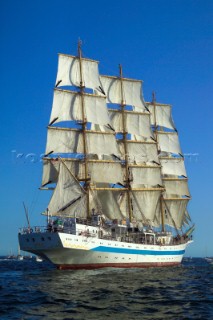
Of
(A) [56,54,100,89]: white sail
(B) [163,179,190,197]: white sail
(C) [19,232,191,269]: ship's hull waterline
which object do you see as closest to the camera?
(C) [19,232,191,269]: ship's hull waterline

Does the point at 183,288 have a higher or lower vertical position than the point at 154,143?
lower

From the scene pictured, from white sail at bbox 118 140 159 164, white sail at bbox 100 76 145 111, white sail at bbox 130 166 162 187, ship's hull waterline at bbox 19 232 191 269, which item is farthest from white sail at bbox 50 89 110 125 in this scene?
ship's hull waterline at bbox 19 232 191 269

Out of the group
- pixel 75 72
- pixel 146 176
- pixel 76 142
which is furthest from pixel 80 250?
pixel 75 72

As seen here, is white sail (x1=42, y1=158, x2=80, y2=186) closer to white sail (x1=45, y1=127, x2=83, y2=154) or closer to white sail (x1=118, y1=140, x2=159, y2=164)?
white sail (x1=45, y1=127, x2=83, y2=154)

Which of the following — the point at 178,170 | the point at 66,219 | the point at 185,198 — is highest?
the point at 178,170

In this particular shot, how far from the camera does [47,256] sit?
45.9 meters

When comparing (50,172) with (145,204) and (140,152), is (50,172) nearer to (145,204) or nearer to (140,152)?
(145,204)

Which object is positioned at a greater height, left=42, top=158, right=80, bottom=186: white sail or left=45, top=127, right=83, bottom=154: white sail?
left=45, top=127, right=83, bottom=154: white sail

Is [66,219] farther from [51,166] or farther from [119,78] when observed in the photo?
[119,78]

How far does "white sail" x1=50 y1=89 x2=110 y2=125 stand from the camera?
2244 inches

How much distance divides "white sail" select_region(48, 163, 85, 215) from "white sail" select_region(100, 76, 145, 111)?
→ 20805 mm

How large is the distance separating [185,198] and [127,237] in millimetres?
23447

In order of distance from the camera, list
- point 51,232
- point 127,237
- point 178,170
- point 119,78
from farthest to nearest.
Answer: point 178,170 → point 119,78 → point 127,237 → point 51,232

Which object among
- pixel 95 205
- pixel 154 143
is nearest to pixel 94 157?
pixel 95 205
